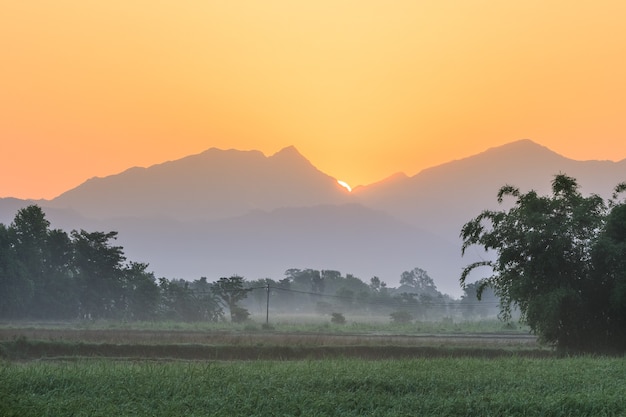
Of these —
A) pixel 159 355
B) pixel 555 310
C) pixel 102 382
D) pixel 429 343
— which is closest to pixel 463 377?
pixel 102 382

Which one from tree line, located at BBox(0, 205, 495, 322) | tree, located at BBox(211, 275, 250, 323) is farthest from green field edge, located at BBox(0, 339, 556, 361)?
tree, located at BBox(211, 275, 250, 323)

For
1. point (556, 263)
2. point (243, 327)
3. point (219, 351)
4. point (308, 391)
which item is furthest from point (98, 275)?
point (308, 391)

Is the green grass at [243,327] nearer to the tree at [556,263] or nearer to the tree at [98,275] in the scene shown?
the tree at [98,275]

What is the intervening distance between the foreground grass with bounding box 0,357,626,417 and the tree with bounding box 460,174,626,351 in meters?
11.4

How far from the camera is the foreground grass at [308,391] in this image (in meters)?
17.5

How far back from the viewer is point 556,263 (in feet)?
114

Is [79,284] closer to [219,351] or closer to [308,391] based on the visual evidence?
[219,351]

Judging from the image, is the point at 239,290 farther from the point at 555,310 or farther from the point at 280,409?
the point at 280,409

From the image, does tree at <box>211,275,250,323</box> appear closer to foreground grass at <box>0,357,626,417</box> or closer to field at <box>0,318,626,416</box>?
field at <box>0,318,626,416</box>

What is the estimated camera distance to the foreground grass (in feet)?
57.4

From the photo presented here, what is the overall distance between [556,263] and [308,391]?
19.1 meters

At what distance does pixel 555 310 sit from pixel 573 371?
10.7 metres

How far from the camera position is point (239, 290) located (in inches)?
3312

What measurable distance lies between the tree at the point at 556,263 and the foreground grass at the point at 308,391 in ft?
37.3
